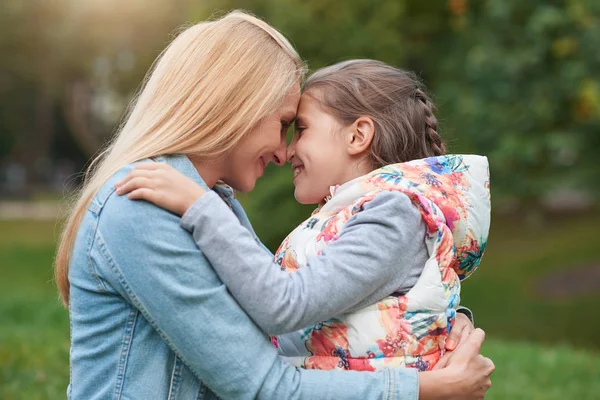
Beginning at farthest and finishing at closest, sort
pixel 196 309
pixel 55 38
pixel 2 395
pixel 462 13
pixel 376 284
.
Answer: pixel 55 38 < pixel 462 13 < pixel 2 395 < pixel 376 284 < pixel 196 309

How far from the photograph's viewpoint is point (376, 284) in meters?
2.21

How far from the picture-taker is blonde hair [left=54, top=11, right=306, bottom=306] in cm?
227

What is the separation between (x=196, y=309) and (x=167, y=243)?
7.7 inches

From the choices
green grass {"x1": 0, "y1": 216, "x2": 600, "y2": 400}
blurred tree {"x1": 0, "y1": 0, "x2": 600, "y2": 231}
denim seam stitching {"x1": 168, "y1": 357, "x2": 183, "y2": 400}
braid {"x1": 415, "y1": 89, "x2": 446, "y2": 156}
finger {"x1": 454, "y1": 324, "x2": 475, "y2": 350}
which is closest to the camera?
denim seam stitching {"x1": 168, "y1": 357, "x2": 183, "y2": 400}

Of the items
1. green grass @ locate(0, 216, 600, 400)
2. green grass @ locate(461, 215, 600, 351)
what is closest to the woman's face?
green grass @ locate(0, 216, 600, 400)

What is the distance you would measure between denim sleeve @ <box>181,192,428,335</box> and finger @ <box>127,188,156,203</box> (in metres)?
0.11

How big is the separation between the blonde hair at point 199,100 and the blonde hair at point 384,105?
10.9 inches

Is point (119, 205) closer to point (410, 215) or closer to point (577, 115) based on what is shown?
point (410, 215)

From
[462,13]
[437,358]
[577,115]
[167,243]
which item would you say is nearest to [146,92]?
[167,243]

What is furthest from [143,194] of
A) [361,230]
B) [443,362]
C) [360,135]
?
[443,362]

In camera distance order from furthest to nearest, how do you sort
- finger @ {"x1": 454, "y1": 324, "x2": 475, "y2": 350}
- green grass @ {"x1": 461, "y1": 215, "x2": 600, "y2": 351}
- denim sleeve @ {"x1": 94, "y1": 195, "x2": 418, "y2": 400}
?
1. green grass @ {"x1": 461, "y1": 215, "x2": 600, "y2": 351}
2. finger @ {"x1": 454, "y1": 324, "x2": 475, "y2": 350}
3. denim sleeve @ {"x1": 94, "y1": 195, "x2": 418, "y2": 400}

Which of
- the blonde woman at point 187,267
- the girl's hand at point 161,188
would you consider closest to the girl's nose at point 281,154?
the blonde woman at point 187,267

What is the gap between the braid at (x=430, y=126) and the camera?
271cm

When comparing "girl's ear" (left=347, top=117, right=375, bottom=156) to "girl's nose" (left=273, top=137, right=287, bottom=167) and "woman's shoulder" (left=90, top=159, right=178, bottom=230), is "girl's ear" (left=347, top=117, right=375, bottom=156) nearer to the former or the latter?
"girl's nose" (left=273, top=137, right=287, bottom=167)
